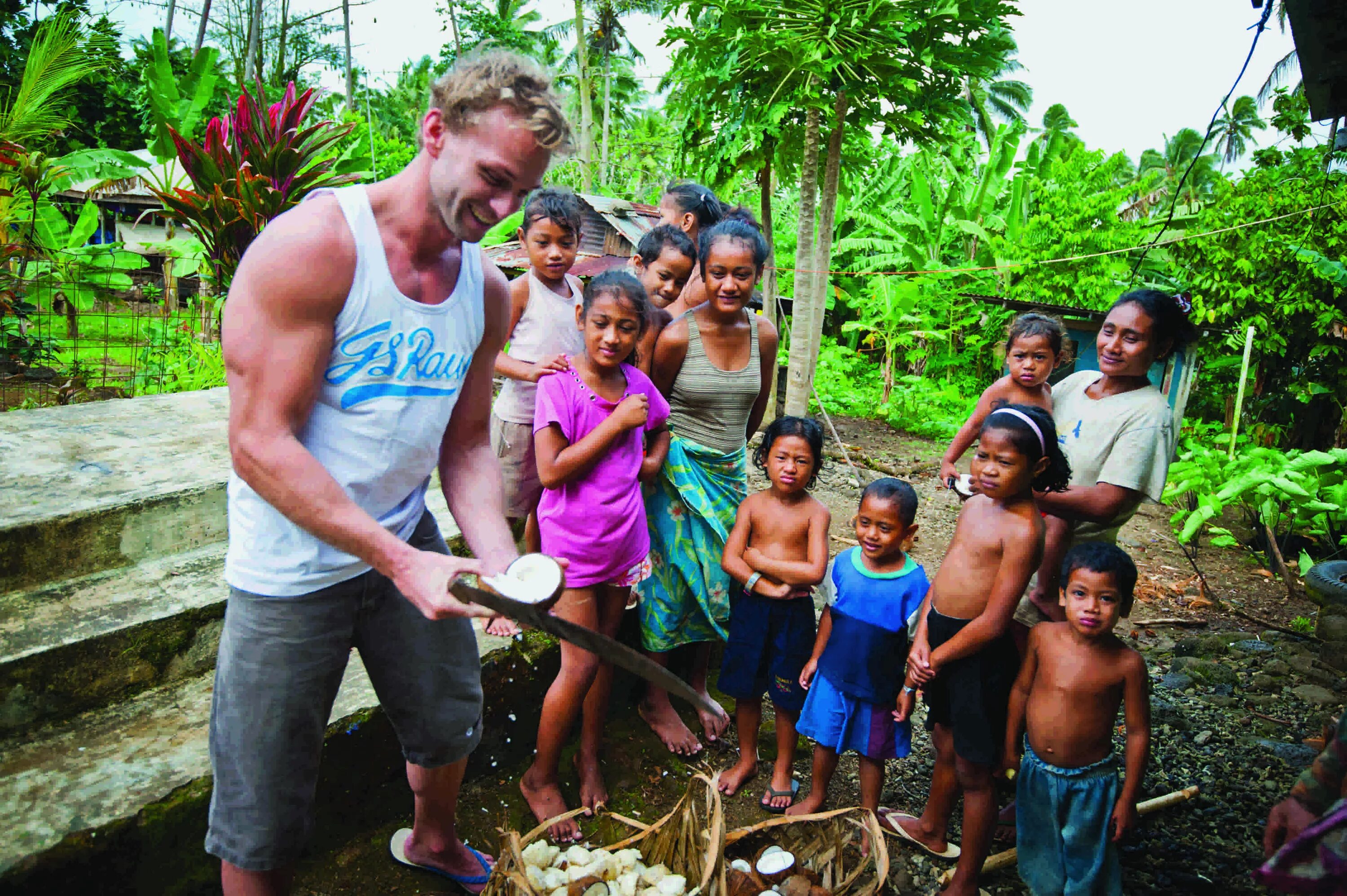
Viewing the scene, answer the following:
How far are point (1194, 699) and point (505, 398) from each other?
350cm

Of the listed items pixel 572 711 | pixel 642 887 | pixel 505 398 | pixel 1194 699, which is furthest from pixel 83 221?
pixel 1194 699

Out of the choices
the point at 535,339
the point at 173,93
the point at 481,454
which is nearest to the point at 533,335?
the point at 535,339

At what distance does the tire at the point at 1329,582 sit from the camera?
4090mm

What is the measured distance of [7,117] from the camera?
5.71 metres

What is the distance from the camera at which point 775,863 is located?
2033mm

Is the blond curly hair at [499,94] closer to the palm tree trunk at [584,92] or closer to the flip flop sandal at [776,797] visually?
the flip flop sandal at [776,797]

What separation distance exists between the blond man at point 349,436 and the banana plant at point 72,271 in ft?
19.8

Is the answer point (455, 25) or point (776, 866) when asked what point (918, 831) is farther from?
point (455, 25)

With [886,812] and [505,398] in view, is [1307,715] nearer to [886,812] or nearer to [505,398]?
[886,812]

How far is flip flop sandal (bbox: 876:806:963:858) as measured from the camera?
247 centimetres

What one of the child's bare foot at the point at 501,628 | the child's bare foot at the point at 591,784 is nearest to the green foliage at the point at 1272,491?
the child's bare foot at the point at 591,784

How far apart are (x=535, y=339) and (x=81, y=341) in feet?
23.3

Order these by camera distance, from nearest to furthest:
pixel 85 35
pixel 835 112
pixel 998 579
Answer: pixel 998 579
pixel 835 112
pixel 85 35

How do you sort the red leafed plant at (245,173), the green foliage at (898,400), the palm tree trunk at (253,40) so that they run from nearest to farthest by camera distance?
the red leafed plant at (245,173), the green foliage at (898,400), the palm tree trunk at (253,40)
